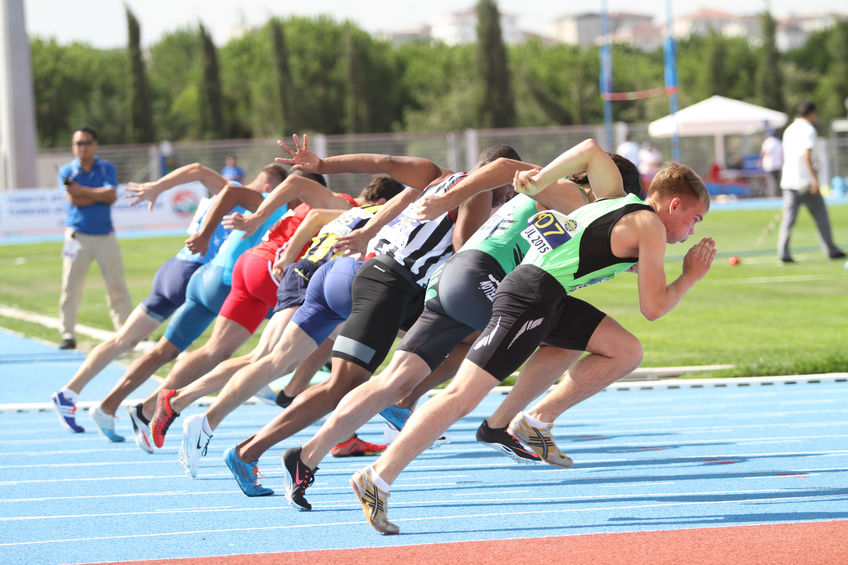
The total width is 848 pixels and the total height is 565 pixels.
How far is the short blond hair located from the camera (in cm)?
537

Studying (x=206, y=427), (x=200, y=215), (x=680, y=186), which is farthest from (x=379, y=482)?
(x=200, y=215)

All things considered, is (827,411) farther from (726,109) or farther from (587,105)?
(587,105)

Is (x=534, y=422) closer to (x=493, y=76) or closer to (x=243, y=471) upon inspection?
(x=243, y=471)

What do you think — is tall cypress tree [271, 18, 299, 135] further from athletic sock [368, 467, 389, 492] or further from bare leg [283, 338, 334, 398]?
athletic sock [368, 467, 389, 492]

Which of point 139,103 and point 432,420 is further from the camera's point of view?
point 139,103

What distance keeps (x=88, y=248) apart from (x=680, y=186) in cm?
862

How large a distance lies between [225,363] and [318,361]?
897 millimetres

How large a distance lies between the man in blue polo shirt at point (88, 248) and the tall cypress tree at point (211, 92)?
5293 centimetres

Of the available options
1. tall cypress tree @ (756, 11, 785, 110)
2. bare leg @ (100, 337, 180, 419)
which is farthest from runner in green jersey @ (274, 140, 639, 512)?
tall cypress tree @ (756, 11, 785, 110)

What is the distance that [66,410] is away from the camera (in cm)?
805

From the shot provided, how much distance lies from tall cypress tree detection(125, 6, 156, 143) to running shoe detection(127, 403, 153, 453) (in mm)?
55981

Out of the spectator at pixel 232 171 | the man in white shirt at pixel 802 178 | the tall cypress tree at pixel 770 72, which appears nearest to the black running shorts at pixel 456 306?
the man in white shirt at pixel 802 178

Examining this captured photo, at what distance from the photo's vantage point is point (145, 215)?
33938mm

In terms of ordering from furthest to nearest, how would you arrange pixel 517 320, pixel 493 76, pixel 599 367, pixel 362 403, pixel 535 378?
1. pixel 493 76
2. pixel 535 378
3. pixel 599 367
4. pixel 362 403
5. pixel 517 320
